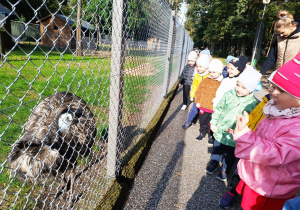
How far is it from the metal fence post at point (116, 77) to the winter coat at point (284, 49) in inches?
137

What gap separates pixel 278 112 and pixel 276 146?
328mm

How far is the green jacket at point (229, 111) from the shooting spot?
9.95 ft

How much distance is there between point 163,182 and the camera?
121 inches

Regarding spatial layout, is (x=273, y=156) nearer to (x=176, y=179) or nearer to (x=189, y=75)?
(x=176, y=179)

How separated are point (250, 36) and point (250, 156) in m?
34.1

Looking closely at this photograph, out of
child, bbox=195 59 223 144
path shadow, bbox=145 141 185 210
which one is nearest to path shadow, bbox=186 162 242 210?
path shadow, bbox=145 141 185 210

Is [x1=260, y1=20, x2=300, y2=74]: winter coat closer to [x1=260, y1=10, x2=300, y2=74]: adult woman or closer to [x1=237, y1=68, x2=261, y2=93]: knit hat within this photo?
[x1=260, y1=10, x2=300, y2=74]: adult woman

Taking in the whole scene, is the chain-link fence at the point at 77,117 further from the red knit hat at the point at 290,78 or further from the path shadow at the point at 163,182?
the red knit hat at the point at 290,78

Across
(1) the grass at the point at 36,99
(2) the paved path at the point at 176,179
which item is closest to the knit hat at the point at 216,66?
(1) the grass at the point at 36,99

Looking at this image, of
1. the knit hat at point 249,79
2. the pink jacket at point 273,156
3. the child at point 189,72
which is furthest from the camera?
the child at point 189,72

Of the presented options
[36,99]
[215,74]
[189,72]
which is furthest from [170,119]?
[36,99]

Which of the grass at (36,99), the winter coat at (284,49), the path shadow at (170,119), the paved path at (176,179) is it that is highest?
the winter coat at (284,49)

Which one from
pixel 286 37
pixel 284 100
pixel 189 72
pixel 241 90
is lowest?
pixel 189 72

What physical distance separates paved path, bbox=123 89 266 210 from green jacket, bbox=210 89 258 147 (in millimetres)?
709
